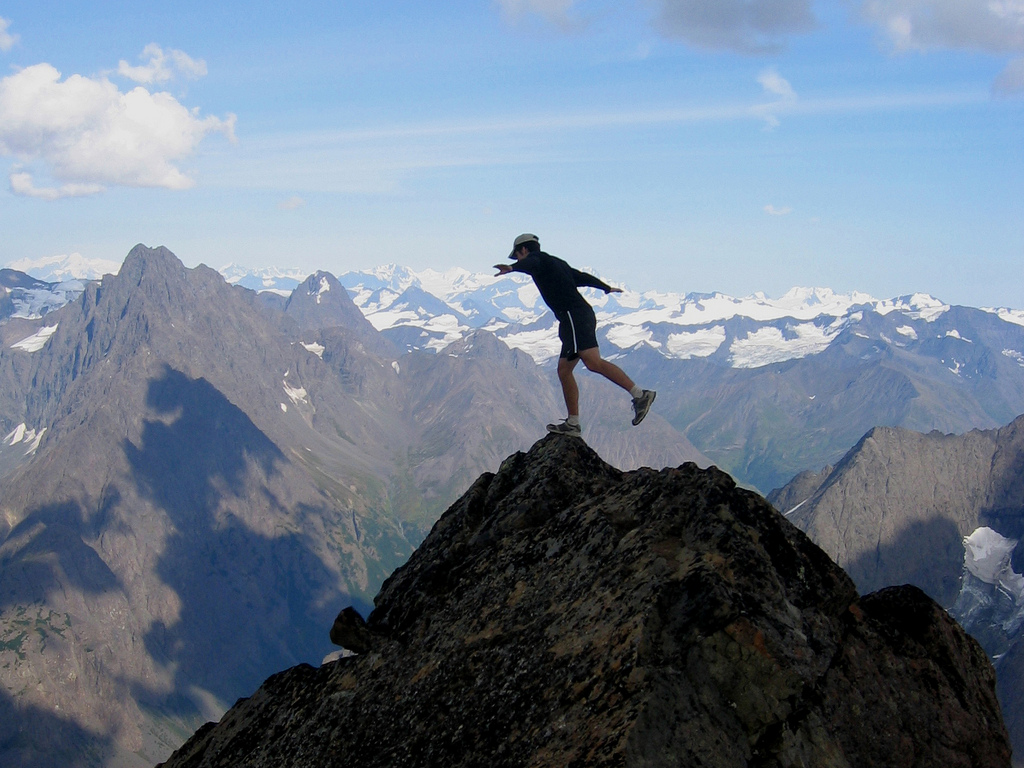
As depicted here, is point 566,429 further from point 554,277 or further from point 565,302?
point 554,277

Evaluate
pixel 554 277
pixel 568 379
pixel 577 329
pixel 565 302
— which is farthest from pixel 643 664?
pixel 554 277

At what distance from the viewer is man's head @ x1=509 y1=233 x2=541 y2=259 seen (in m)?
20.6

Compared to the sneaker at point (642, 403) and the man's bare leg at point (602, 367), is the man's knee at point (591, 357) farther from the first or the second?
the sneaker at point (642, 403)

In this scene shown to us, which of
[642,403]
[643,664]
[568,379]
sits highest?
[568,379]

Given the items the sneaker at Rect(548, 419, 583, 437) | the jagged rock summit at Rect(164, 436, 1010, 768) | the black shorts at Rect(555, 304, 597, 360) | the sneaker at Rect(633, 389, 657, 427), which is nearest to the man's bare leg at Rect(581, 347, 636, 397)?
the black shorts at Rect(555, 304, 597, 360)

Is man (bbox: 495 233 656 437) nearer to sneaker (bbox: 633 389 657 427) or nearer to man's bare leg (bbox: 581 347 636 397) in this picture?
man's bare leg (bbox: 581 347 636 397)

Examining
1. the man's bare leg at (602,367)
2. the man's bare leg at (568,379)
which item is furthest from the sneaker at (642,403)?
the man's bare leg at (568,379)

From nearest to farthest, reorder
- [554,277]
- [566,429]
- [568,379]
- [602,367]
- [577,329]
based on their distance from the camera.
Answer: [577,329] → [554,277] → [568,379] → [566,429] → [602,367]

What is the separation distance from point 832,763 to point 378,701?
7142 millimetres

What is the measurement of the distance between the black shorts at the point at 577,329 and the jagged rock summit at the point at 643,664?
464cm

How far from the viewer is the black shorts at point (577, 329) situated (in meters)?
20.2

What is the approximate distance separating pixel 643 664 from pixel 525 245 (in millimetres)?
11984

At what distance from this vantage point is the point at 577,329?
20.3 m

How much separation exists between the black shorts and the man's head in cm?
176
